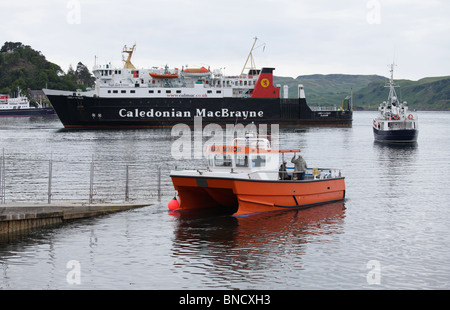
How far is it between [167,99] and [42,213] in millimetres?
71066

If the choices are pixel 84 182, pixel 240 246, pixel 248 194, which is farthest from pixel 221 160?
pixel 84 182

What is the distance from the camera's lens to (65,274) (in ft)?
49.8

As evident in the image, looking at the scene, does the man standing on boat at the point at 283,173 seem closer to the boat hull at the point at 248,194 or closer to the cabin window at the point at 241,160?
the boat hull at the point at 248,194

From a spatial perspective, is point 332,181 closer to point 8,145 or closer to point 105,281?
point 105,281

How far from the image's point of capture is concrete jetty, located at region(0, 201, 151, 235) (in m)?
18.9

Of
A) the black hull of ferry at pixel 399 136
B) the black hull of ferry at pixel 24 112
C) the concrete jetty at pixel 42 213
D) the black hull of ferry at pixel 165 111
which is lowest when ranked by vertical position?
the concrete jetty at pixel 42 213

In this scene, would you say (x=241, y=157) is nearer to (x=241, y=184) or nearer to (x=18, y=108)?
(x=241, y=184)

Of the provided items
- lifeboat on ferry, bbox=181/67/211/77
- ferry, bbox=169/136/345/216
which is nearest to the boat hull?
ferry, bbox=169/136/345/216

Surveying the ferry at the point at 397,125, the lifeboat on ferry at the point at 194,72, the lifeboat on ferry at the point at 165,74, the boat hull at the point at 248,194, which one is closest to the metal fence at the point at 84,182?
the boat hull at the point at 248,194

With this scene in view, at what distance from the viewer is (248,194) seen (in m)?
→ 22.4

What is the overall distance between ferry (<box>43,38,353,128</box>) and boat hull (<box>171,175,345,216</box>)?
6486cm

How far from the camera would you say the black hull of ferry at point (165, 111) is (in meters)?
87.5

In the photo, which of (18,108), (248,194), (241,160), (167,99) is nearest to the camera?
(248,194)
